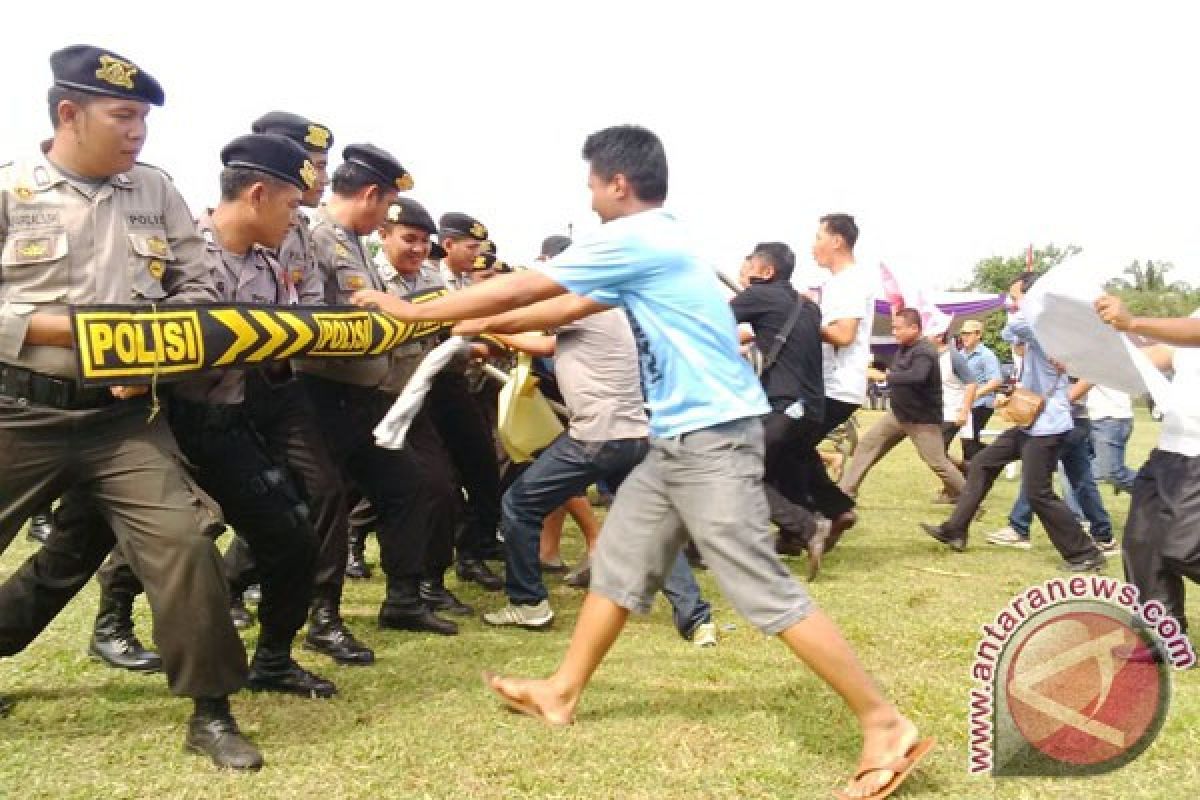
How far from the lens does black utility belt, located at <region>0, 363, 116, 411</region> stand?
3.13 meters

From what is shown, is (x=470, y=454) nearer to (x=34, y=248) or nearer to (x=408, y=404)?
(x=408, y=404)

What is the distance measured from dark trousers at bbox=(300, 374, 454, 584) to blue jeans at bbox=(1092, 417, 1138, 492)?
21.7 feet

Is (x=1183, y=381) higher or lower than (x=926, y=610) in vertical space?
higher

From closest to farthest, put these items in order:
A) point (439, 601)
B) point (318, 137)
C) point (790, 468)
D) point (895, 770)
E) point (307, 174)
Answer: point (895, 770), point (307, 174), point (318, 137), point (439, 601), point (790, 468)

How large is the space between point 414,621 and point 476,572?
1308mm

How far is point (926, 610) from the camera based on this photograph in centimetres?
561

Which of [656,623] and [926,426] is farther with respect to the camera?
[926,426]

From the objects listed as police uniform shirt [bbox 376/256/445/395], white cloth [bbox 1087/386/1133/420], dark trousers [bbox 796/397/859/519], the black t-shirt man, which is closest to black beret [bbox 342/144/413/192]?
police uniform shirt [bbox 376/256/445/395]

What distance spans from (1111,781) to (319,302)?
137 inches

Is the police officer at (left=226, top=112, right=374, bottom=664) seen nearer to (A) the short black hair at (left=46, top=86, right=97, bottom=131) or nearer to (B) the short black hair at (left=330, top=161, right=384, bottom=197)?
→ (B) the short black hair at (left=330, top=161, right=384, bottom=197)

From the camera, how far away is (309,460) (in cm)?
424

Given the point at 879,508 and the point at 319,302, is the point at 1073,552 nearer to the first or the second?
Answer: the point at 879,508

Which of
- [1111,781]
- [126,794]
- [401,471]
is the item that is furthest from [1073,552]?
[126,794]

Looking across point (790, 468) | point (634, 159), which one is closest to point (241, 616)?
point (634, 159)
